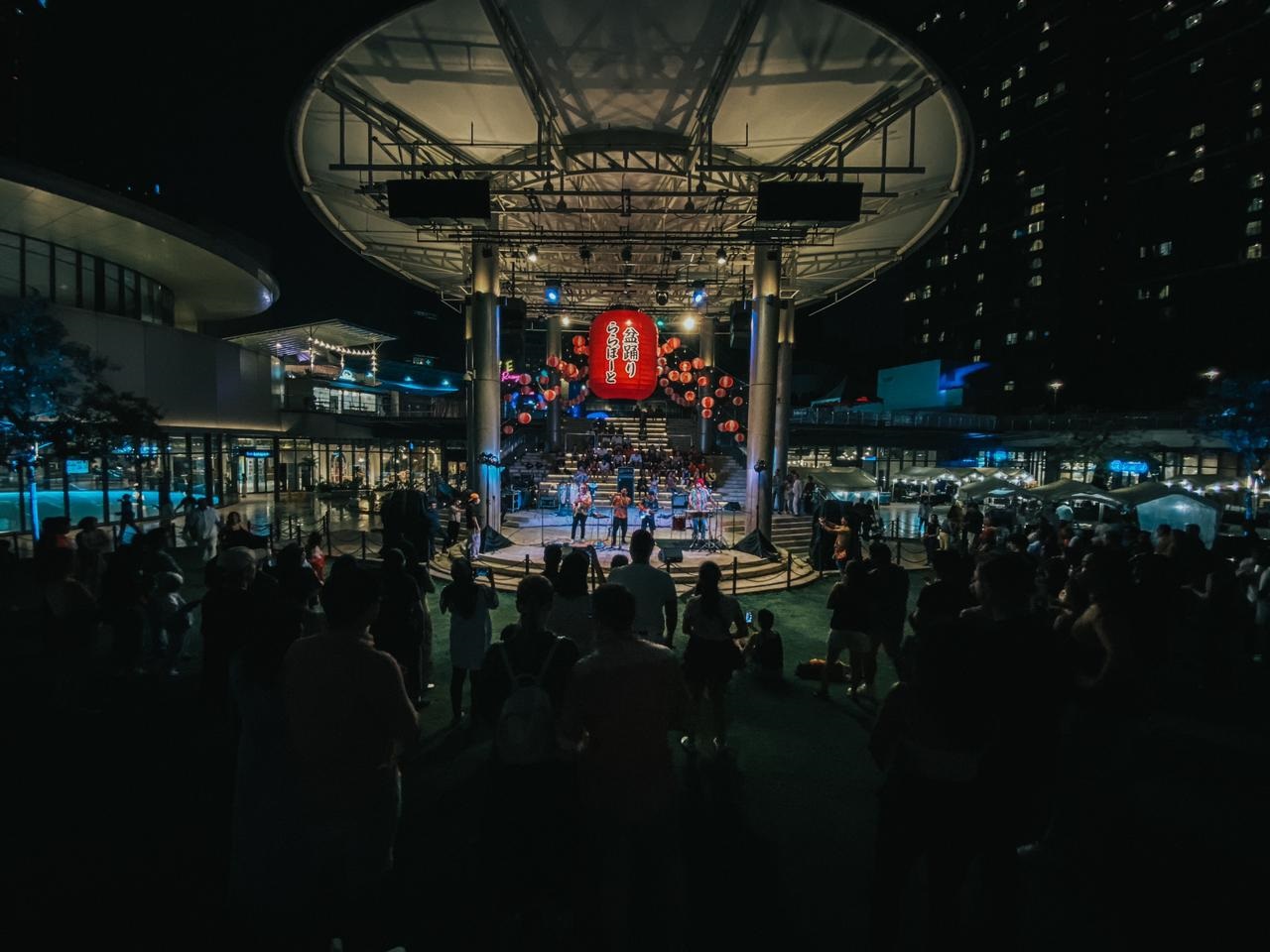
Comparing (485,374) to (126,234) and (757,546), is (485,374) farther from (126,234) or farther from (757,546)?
(126,234)

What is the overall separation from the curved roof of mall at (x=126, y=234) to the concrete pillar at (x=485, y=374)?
29.0 feet

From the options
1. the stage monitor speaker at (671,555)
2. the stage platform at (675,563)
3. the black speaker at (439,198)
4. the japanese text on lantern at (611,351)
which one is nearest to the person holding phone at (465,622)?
the stage platform at (675,563)

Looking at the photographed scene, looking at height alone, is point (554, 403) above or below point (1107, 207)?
below

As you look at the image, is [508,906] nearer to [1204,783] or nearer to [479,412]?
[1204,783]

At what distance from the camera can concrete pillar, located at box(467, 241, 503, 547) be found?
52.7ft

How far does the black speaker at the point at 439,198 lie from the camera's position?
10836mm

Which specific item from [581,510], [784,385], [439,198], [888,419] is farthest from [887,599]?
[888,419]

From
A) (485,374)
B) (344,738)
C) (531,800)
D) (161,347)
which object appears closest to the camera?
(344,738)

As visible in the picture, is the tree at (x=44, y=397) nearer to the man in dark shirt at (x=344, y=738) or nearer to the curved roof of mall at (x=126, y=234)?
the curved roof of mall at (x=126, y=234)

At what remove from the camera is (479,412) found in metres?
16.2

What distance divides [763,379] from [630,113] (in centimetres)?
705

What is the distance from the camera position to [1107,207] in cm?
6200

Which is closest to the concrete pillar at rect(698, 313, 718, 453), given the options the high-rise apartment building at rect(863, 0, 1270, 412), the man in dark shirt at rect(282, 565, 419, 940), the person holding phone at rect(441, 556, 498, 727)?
the person holding phone at rect(441, 556, 498, 727)

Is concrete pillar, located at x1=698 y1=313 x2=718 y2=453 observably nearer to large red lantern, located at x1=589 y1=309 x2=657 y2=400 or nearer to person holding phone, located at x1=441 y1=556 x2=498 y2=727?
large red lantern, located at x1=589 y1=309 x2=657 y2=400
